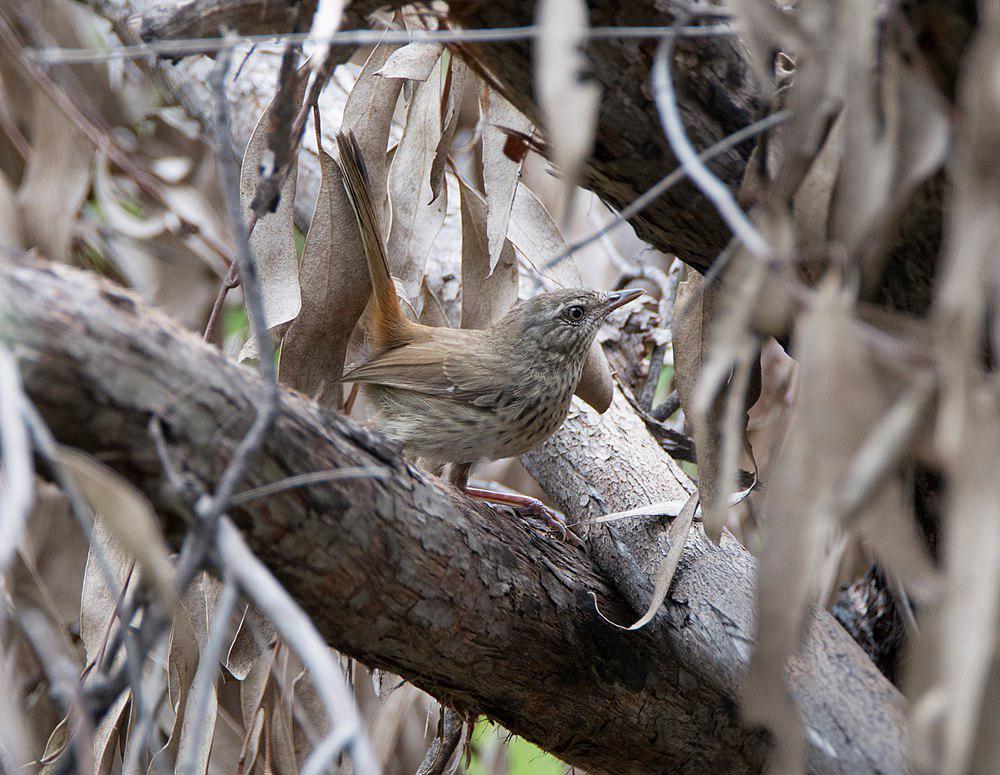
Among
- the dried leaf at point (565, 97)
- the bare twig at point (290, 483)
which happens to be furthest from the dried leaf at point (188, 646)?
the dried leaf at point (565, 97)

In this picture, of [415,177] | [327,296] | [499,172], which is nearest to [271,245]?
[327,296]

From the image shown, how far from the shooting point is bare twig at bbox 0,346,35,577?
1.09m

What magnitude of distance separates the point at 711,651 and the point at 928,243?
115 cm

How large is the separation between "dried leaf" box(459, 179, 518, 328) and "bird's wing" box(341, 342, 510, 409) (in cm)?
17

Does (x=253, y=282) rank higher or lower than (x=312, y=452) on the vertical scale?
higher

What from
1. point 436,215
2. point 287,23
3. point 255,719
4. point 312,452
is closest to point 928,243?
point 312,452

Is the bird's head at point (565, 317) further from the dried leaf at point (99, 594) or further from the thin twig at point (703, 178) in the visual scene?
the thin twig at point (703, 178)

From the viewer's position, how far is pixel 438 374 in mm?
3461

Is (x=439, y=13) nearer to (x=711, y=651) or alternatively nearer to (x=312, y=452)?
(x=312, y=452)

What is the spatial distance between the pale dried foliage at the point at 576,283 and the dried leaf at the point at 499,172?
0.01 metres

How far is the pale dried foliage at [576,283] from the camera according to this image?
1.14m

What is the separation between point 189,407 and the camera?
156 centimetres

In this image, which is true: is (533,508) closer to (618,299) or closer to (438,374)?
(438,374)

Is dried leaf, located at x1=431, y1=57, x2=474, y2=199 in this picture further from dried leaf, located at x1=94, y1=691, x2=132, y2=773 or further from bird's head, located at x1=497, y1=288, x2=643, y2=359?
dried leaf, located at x1=94, y1=691, x2=132, y2=773
